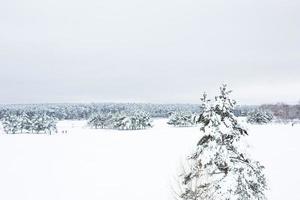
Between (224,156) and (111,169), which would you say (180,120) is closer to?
(111,169)

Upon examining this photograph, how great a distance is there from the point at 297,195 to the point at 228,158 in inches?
1113

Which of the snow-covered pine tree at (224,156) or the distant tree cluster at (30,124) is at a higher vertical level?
the snow-covered pine tree at (224,156)

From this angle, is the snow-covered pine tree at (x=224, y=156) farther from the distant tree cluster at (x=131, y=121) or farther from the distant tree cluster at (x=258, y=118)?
the distant tree cluster at (x=258, y=118)

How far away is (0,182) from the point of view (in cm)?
6009

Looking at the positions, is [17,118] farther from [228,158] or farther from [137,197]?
[228,158]

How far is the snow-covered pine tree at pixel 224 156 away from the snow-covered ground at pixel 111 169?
1339 cm

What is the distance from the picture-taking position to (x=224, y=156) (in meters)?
20.1

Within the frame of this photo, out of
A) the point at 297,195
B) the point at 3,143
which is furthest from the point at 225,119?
the point at 3,143

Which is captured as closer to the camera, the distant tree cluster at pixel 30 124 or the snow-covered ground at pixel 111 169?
the snow-covered ground at pixel 111 169

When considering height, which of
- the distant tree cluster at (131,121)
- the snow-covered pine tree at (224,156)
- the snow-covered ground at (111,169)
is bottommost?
the snow-covered ground at (111,169)

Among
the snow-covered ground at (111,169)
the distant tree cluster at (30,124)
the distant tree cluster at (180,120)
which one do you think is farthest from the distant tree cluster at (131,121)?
the snow-covered ground at (111,169)

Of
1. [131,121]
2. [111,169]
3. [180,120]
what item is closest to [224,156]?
[111,169]

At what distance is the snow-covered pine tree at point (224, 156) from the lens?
19812mm

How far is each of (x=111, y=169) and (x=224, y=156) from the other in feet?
167
